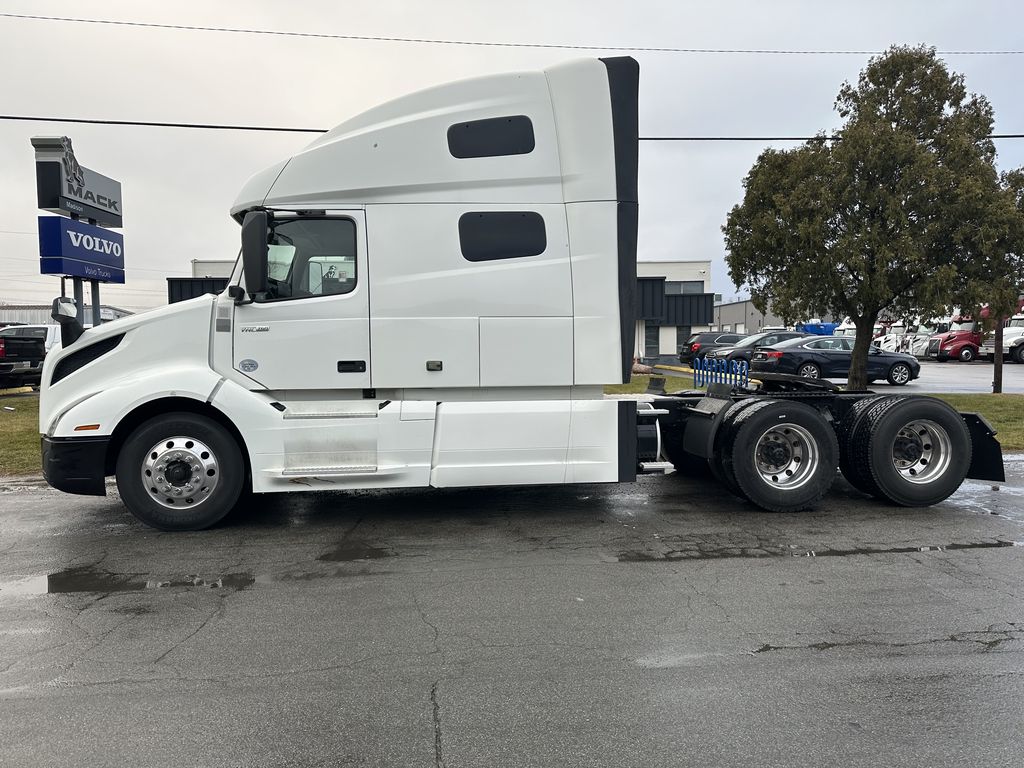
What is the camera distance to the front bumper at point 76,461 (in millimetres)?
5969

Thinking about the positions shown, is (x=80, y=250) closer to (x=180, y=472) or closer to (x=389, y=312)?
(x=180, y=472)

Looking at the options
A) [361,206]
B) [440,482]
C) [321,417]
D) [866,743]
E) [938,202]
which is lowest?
[866,743]

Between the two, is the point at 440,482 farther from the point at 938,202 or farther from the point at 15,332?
the point at 15,332

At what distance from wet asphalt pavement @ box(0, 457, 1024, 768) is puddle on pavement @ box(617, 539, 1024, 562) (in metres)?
0.03

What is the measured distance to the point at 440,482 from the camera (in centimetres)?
627

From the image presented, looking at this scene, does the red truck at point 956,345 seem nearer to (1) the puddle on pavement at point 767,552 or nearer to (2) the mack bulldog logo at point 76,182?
(1) the puddle on pavement at point 767,552

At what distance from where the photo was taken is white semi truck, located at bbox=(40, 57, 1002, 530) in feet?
20.0

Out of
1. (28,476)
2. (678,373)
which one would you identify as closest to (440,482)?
(28,476)

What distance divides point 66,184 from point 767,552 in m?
10.6

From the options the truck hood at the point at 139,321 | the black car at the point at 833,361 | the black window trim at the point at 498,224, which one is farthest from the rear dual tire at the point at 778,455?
the black car at the point at 833,361

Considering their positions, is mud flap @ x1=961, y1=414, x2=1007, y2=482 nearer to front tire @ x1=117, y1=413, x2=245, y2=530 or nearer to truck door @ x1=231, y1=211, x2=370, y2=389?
truck door @ x1=231, y1=211, x2=370, y2=389

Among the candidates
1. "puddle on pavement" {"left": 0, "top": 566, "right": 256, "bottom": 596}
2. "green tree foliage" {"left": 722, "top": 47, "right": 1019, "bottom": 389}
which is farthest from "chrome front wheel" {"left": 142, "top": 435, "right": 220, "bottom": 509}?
"green tree foliage" {"left": 722, "top": 47, "right": 1019, "bottom": 389}

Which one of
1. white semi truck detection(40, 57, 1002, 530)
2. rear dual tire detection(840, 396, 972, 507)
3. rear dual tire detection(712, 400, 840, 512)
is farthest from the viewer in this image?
rear dual tire detection(840, 396, 972, 507)

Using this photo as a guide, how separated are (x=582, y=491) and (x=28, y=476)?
22.3 ft
